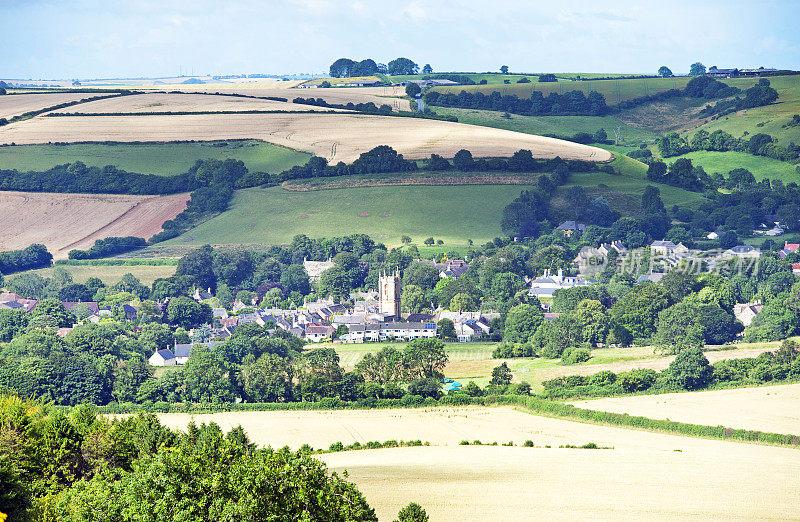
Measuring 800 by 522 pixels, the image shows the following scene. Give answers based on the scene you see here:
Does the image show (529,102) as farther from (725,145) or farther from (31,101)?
(31,101)

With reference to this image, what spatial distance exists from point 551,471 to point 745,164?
121 meters

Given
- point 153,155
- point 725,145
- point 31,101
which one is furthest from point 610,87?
point 31,101

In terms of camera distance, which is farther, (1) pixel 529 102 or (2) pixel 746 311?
(1) pixel 529 102

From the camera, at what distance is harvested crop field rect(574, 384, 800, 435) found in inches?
2311

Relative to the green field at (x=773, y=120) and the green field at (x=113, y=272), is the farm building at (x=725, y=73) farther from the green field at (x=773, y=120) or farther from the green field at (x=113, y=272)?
the green field at (x=113, y=272)

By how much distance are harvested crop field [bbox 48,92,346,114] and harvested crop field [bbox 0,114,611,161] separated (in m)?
3.95

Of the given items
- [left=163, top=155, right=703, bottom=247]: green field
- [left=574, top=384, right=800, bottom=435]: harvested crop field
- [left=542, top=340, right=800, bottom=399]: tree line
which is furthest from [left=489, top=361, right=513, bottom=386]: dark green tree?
[left=163, top=155, right=703, bottom=247]: green field

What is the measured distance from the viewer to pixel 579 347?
275 ft

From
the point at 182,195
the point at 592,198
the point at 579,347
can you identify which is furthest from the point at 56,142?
the point at 579,347

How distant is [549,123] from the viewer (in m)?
174

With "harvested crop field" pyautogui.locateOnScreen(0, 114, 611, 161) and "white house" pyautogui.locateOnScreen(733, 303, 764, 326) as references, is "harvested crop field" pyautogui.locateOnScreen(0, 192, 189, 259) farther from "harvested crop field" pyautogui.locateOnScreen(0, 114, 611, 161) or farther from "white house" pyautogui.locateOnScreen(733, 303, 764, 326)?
"white house" pyautogui.locateOnScreen(733, 303, 764, 326)

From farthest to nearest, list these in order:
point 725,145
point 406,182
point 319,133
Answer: point 725,145 → point 319,133 → point 406,182

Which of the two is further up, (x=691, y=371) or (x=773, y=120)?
(x=773, y=120)

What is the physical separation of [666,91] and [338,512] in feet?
547
